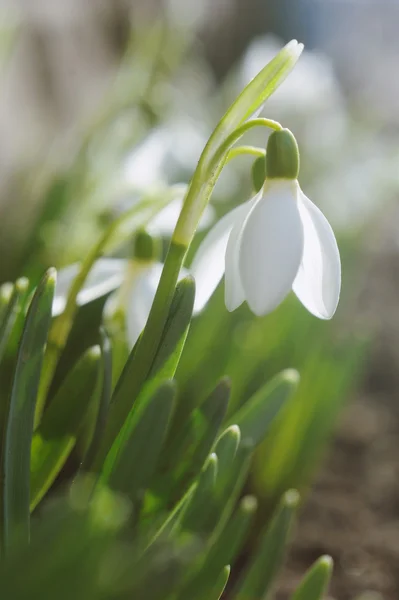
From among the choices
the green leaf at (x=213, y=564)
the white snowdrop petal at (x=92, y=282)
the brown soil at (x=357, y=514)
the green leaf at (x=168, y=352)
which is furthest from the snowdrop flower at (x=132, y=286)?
the brown soil at (x=357, y=514)

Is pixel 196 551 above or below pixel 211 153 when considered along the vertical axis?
below

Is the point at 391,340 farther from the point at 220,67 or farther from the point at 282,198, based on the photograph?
the point at 220,67

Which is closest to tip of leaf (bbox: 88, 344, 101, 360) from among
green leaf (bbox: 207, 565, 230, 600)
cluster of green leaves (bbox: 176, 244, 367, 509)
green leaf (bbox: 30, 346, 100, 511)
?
green leaf (bbox: 30, 346, 100, 511)

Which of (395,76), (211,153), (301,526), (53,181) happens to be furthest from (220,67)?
(211,153)

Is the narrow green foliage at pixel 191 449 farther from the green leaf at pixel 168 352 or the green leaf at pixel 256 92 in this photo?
the green leaf at pixel 256 92

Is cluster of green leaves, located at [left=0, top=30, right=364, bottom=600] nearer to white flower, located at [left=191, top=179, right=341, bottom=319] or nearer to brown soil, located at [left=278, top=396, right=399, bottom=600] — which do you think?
white flower, located at [left=191, top=179, right=341, bottom=319]

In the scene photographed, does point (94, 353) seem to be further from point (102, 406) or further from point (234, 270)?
point (234, 270)

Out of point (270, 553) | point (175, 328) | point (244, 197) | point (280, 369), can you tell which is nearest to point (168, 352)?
point (175, 328)
